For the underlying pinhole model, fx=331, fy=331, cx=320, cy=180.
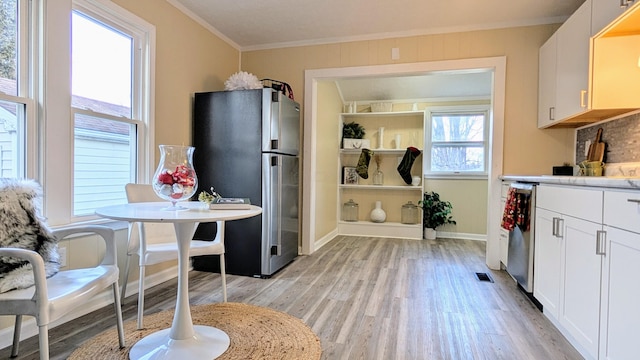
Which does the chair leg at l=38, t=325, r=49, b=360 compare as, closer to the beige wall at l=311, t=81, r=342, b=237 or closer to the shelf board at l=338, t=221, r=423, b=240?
the beige wall at l=311, t=81, r=342, b=237

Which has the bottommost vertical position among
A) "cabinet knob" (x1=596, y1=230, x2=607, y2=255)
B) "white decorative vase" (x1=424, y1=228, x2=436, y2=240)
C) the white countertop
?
"white decorative vase" (x1=424, y1=228, x2=436, y2=240)

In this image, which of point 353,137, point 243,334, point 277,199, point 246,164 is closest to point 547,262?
point 243,334

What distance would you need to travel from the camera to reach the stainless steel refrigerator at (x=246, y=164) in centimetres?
296

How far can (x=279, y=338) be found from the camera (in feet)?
5.99

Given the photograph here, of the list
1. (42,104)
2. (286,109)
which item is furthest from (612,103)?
(42,104)

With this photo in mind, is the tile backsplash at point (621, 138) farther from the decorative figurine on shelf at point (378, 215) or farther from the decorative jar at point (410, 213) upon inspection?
the decorative figurine on shelf at point (378, 215)

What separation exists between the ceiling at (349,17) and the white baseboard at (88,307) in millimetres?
2352

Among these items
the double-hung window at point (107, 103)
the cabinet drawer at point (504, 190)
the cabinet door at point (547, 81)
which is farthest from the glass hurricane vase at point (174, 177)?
the cabinet door at point (547, 81)

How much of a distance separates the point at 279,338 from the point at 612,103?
2.57 metres

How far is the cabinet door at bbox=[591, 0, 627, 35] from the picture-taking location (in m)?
1.97

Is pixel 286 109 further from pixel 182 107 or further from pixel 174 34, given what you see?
pixel 174 34

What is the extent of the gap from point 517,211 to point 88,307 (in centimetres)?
310

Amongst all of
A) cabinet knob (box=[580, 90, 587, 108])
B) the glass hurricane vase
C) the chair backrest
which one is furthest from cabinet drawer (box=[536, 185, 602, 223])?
the chair backrest

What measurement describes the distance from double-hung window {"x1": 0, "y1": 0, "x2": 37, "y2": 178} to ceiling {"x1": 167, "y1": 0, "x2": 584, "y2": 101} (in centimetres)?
127
